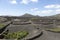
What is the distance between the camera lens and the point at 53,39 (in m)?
16.0

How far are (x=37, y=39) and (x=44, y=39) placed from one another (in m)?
0.86

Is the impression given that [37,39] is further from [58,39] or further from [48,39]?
[58,39]

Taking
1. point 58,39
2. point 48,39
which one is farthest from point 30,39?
point 58,39

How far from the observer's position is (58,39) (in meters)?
16.4

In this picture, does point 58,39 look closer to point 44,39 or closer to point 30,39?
point 44,39

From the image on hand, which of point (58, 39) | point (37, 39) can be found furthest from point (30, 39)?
point (58, 39)

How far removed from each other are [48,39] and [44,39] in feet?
1.43

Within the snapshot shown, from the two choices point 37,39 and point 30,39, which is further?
point 37,39

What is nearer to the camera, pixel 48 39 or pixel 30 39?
pixel 30 39

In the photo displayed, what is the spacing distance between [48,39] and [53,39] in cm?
64

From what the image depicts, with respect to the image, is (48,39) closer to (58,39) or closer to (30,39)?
(58,39)

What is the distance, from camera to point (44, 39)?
52.0ft

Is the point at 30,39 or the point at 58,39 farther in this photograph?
the point at 58,39

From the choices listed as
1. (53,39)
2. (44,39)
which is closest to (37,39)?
(44,39)
